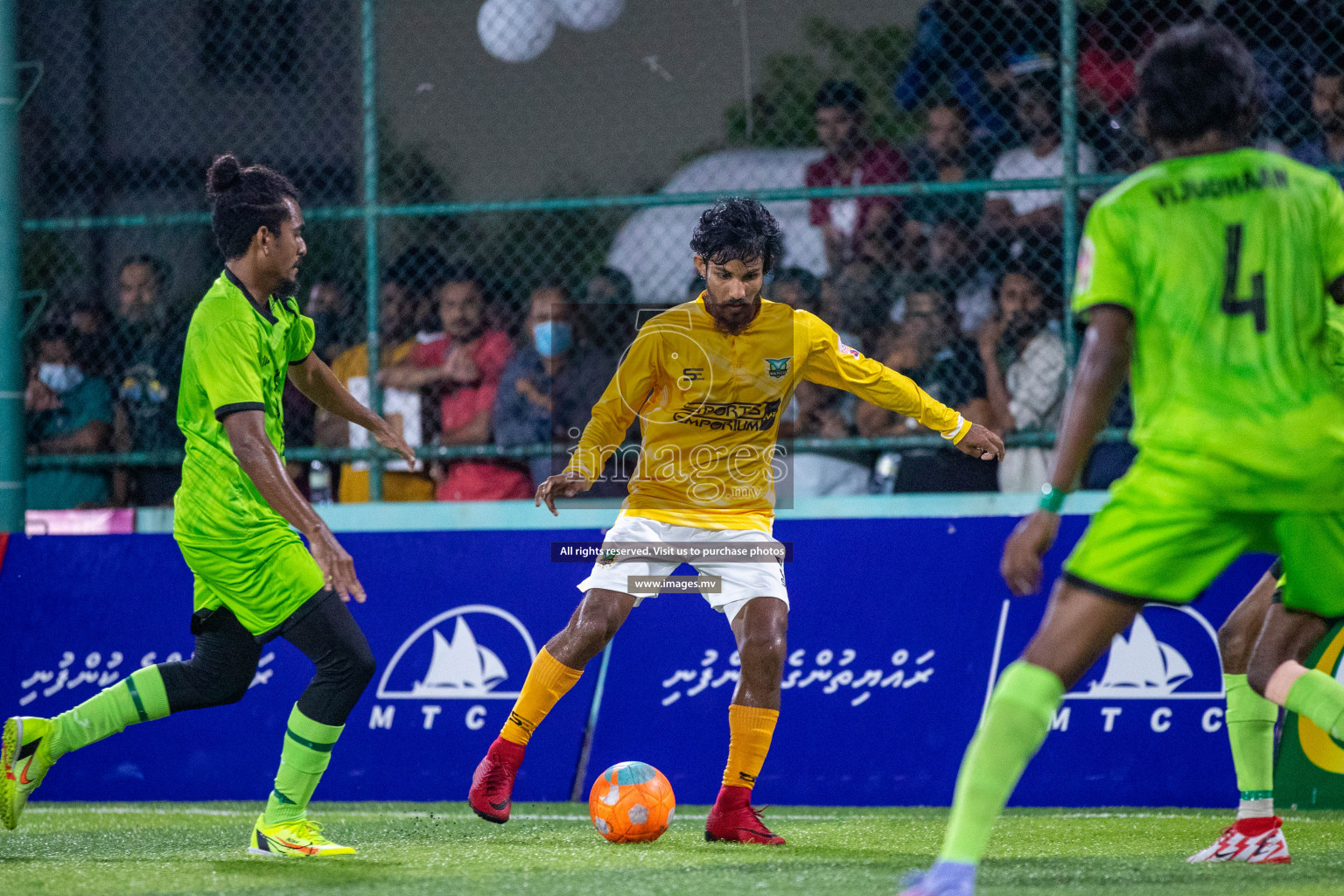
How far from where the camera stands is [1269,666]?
432 centimetres

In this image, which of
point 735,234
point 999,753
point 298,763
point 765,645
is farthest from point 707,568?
point 999,753

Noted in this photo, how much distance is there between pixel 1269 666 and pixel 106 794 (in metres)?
5.13

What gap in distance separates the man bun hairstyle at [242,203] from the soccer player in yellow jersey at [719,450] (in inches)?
50.3

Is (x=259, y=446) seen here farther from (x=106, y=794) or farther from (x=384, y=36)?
(x=384, y=36)

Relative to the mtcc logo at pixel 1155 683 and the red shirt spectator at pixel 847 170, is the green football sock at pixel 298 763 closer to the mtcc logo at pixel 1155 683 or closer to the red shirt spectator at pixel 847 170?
the mtcc logo at pixel 1155 683

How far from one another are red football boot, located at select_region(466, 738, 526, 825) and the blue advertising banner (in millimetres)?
1495

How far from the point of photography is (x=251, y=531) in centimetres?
470

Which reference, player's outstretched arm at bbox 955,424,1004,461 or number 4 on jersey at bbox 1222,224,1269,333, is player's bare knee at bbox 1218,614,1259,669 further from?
number 4 on jersey at bbox 1222,224,1269,333

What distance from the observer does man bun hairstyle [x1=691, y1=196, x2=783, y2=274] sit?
516cm

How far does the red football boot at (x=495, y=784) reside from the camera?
205 inches

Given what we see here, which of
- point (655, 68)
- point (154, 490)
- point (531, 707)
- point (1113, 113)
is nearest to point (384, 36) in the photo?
point (655, 68)

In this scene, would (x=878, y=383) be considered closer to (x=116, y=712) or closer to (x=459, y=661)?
(x=459, y=661)

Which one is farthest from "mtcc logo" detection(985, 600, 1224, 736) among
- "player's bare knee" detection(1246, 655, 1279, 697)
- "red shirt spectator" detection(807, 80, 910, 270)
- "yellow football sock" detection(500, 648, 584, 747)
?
"red shirt spectator" detection(807, 80, 910, 270)

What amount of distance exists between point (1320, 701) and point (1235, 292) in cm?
156
